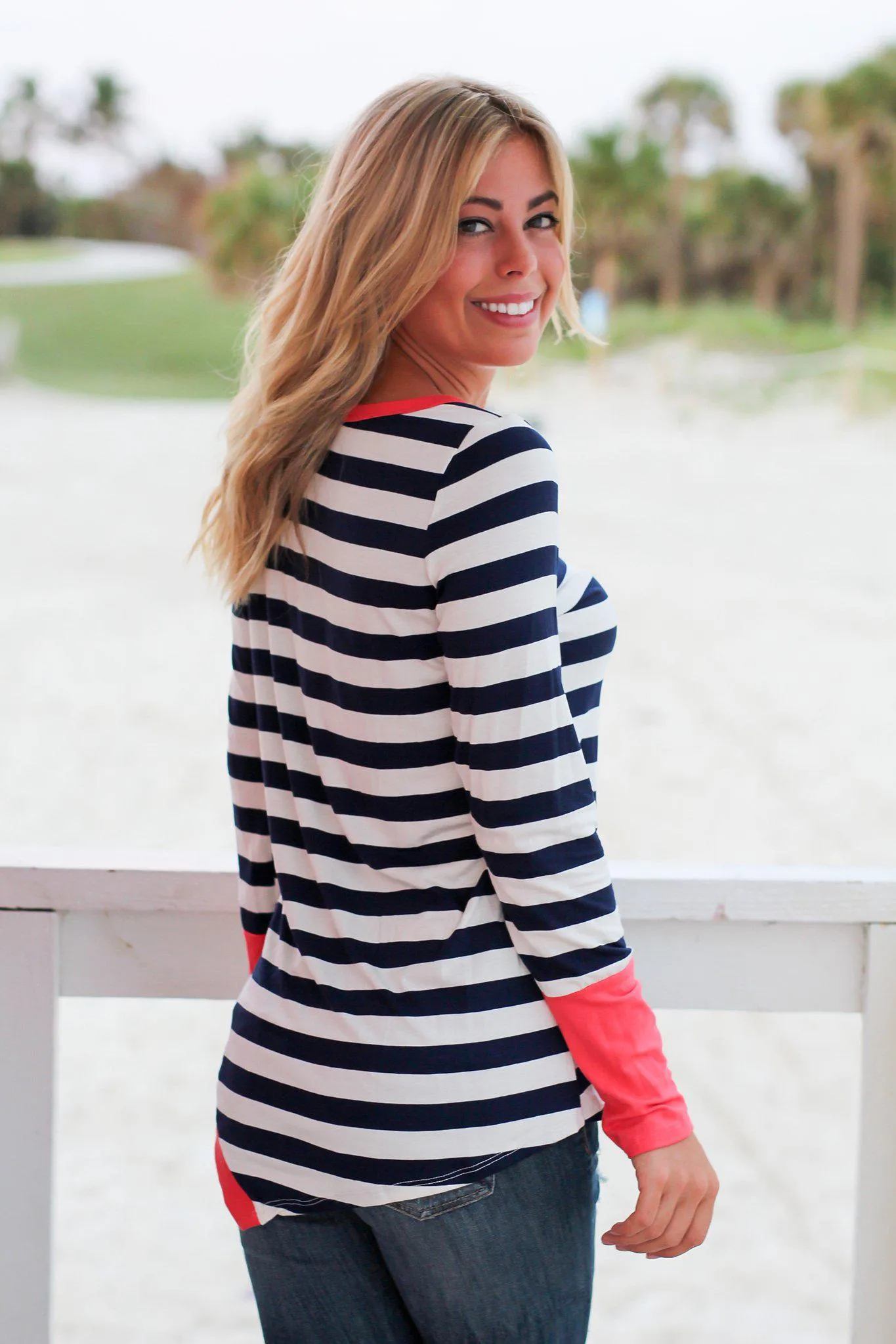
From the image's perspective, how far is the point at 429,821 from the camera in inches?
22.2

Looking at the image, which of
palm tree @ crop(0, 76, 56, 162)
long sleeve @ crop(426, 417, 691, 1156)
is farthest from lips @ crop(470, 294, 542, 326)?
palm tree @ crop(0, 76, 56, 162)

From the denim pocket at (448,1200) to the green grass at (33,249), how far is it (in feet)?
75.9

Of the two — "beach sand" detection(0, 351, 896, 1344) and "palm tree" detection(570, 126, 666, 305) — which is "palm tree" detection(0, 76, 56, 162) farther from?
"palm tree" detection(570, 126, 666, 305)

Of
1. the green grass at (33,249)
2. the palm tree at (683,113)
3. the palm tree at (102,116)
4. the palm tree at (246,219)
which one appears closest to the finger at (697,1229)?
the palm tree at (246,219)

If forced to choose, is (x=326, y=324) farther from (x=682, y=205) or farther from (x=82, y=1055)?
(x=682, y=205)

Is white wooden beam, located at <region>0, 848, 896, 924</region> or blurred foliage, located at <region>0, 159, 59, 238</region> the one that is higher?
blurred foliage, located at <region>0, 159, 59, 238</region>

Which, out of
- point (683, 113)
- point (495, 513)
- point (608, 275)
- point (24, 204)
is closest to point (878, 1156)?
point (495, 513)

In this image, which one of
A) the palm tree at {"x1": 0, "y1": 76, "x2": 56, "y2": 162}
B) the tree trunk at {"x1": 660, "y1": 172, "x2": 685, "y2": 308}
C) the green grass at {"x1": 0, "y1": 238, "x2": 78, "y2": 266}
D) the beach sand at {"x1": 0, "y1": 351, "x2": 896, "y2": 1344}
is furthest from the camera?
the green grass at {"x1": 0, "y1": 238, "x2": 78, "y2": 266}

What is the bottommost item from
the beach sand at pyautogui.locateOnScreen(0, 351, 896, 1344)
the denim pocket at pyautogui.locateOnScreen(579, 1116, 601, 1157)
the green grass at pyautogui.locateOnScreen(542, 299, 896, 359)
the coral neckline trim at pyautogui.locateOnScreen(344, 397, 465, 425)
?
the beach sand at pyautogui.locateOnScreen(0, 351, 896, 1344)

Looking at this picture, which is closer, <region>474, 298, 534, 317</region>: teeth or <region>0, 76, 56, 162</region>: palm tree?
<region>474, 298, 534, 317</region>: teeth

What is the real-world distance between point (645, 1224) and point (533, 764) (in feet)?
0.67

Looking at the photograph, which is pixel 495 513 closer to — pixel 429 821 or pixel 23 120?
pixel 429 821

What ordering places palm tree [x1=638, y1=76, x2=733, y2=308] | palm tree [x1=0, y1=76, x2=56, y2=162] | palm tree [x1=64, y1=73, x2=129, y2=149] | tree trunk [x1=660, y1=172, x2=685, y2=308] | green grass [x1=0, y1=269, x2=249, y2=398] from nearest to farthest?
tree trunk [x1=660, y1=172, x2=685, y2=308], green grass [x1=0, y1=269, x2=249, y2=398], palm tree [x1=638, y1=76, x2=733, y2=308], palm tree [x1=0, y1=76, x2=56, y2=162], palm tree [x1=64, y1=73, x2=129, y2=149]

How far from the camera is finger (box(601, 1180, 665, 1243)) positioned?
0.55m
